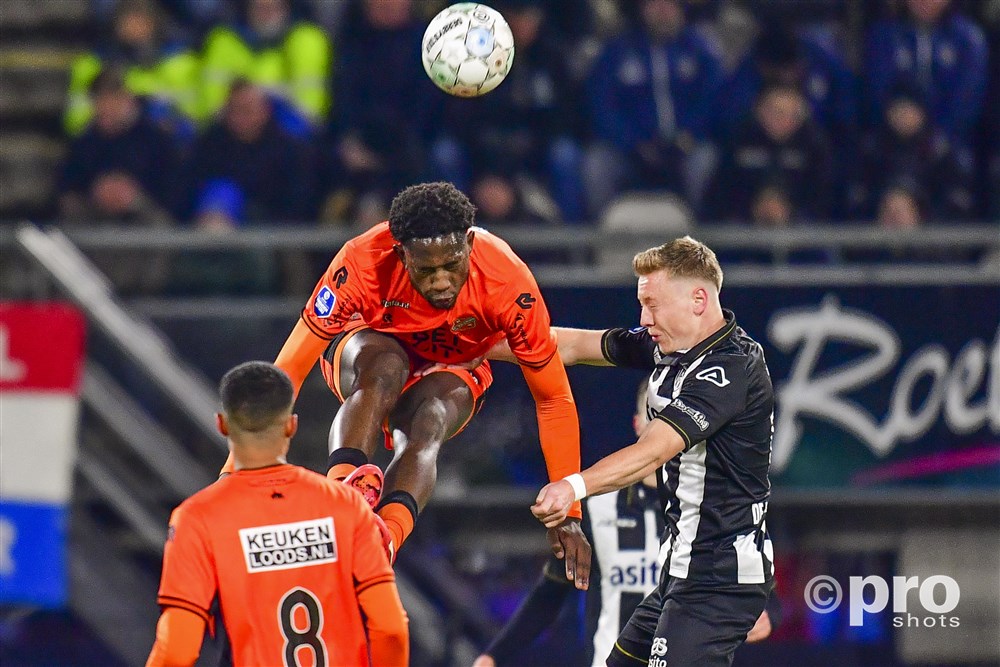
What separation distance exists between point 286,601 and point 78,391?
14.7 feet

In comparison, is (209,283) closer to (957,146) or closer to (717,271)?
(717,271)

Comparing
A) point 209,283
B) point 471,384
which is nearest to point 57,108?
point 209,283

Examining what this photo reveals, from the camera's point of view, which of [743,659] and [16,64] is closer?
[743,659]

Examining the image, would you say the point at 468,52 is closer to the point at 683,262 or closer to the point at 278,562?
the point at 683,262

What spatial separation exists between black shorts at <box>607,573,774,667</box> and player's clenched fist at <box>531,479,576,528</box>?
0.57m

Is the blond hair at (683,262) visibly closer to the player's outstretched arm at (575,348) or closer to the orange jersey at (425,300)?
the orange jersey at (425,300)

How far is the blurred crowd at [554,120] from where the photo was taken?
9.58 metres

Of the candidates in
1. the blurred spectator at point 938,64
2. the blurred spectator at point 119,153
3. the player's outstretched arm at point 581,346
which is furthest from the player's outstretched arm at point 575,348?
the blurred spectator at point 938,64

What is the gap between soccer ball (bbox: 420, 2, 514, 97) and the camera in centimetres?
613

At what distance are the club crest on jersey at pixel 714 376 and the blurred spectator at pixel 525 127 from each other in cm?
449

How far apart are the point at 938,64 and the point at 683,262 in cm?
553

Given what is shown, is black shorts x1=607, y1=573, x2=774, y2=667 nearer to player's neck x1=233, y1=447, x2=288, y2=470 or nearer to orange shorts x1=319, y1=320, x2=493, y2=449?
orange shorts x1=319, y1=320, x2=493, y2=449

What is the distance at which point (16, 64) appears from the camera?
36.5ft

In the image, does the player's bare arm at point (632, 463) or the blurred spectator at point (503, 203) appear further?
the blurred spectator at point (503, 203)
